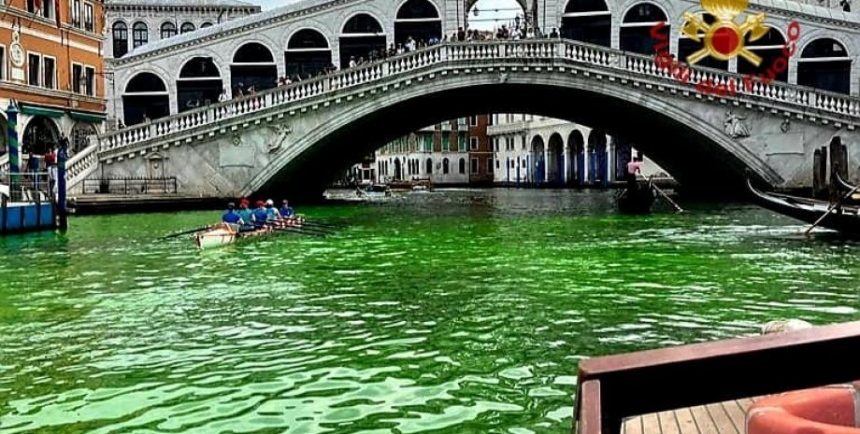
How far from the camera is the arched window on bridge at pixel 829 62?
86.5 feet

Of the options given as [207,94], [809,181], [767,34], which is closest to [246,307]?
[809,181]

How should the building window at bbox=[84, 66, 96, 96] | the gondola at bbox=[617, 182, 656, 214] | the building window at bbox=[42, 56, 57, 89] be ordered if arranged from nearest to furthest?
the gondola at bbox=[617, 182, 656, 214] < the building window at bbox=[42, 56, 57, 89] < the building window at bbox=[84, 66, 96, 96]

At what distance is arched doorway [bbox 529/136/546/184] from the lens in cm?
5372

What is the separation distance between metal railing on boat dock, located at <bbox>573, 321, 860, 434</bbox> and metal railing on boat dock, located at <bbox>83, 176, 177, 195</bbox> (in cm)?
2188

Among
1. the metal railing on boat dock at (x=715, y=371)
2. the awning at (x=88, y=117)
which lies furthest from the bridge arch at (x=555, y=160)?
the metal railing on boat dock at (x=715, y=371)

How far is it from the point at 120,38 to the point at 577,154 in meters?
25.1

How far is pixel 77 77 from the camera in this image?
2709 cm

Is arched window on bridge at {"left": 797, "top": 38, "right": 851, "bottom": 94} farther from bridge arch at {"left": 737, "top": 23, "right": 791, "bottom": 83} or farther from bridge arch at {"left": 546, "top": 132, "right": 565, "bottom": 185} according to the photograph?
bridge arch at {"left": 546, "top": 132, "right": 565, "bottom": 185}

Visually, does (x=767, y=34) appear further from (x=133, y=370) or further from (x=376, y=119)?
(x=133, y=370)

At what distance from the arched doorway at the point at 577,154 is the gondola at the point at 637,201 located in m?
28.6

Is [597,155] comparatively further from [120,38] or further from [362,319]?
[362,319]

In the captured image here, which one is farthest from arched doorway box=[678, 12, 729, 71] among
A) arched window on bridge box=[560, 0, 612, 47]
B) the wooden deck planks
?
the wooden deck planks

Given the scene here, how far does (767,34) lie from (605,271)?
1880 cm

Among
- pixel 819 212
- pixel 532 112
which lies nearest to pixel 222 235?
pixel 819 212
